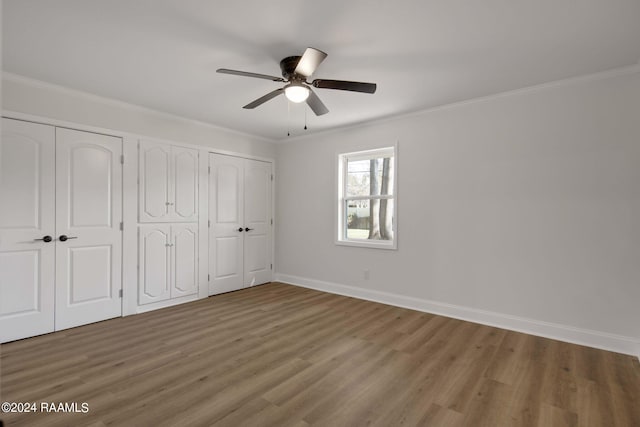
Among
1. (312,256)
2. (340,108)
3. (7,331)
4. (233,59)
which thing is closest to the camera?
(233,59)

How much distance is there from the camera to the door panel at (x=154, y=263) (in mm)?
3861

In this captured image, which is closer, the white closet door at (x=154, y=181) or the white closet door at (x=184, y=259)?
the white closet door at (x=154, y=181)

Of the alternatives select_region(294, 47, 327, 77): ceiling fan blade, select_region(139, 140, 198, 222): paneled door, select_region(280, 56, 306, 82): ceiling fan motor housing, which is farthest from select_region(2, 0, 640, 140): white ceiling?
select_region(139, 140, 198, 222): paneled door

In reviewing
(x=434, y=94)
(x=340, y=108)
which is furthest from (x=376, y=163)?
(x=434, y=94)

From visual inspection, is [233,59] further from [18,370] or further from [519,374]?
[519,374]

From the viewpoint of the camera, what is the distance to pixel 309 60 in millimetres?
2191

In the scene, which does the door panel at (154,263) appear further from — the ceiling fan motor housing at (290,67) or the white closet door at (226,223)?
the ceiling fan motor housing at (290,67)

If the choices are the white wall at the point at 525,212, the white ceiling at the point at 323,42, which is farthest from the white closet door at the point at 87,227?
the white wall at the point at 525,212

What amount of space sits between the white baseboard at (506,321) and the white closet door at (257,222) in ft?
4.17

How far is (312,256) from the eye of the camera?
512 centimetres

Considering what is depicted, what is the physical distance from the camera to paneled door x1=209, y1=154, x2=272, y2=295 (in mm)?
4672

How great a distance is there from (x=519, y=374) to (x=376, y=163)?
3035 millimetres

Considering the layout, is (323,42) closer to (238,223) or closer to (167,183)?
(167,183)

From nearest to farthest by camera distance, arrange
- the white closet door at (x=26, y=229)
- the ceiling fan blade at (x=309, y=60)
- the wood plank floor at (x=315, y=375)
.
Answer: the wood plank floor at (x=315, y=375)
the ceiling fan blade at (x=309, y=60)
the white closet door at (x=26, y=229)
